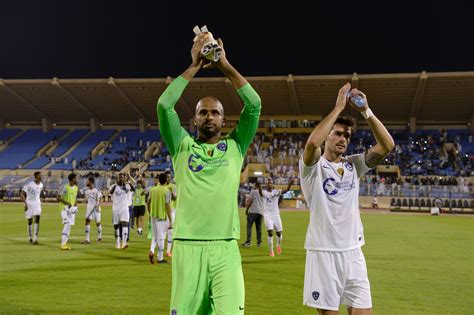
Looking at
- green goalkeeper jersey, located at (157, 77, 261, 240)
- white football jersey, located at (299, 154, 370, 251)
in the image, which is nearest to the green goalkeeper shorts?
green goalkeeper jersey, located at (157, 77, 261, 240)

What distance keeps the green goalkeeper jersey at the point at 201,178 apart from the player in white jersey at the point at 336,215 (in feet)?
3.35

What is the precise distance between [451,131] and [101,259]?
173ft

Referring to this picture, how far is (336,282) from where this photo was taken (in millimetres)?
4590

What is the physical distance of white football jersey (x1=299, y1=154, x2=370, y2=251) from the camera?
4.75 m

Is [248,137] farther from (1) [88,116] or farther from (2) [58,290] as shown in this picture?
(1) [88,116]

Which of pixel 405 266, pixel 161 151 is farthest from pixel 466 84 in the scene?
pixel 405 266

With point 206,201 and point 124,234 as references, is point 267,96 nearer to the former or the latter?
point 124,234

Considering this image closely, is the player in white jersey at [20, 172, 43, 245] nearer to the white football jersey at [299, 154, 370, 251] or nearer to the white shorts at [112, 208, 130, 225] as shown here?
the white shorts at [112, 208, 130, 225]

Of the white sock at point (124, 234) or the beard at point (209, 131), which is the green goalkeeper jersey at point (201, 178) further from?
the white sock at point (124, 234)

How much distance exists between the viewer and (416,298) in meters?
9.38

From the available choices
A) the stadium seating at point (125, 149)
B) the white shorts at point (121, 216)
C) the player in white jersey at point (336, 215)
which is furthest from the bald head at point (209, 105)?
the stadium seating at point (125, 149)

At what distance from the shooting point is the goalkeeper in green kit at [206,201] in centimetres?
378

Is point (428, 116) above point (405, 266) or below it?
above

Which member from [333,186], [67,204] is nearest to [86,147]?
[67,204]
